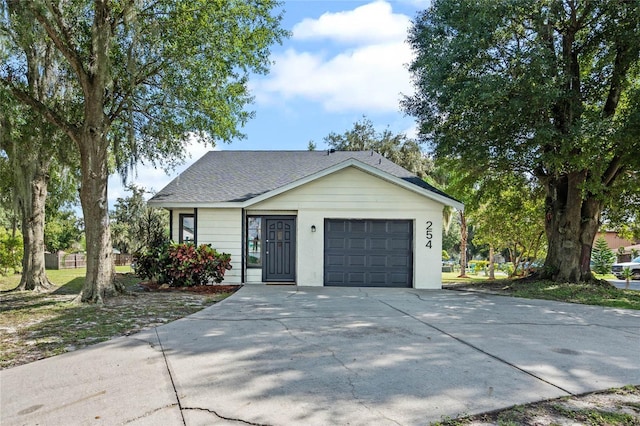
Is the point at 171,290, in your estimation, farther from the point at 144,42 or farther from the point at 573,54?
the point at 573,54

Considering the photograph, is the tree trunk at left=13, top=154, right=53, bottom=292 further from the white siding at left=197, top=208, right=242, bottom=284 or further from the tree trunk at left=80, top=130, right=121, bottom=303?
the white siding at left=197, top=208, right=242, bottom=284

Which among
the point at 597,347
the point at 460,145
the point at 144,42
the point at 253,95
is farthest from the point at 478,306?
the point at 144,42

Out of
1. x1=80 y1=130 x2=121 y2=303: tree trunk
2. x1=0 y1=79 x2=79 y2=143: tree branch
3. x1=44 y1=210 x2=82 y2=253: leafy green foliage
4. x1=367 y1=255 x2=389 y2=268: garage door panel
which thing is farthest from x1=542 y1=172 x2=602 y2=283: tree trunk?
x1=44 y1=210 x2=82 y2=253: leafy green foliage

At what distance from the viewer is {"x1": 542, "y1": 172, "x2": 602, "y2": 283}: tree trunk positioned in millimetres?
12109

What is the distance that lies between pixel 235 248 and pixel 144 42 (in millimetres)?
6029

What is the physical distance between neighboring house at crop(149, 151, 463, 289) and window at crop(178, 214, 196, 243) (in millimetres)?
66

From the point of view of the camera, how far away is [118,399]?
3445mm

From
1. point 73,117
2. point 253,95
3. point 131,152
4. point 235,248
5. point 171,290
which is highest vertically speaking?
point 253,95

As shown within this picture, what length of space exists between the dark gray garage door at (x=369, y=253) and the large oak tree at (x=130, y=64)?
4.74 metres

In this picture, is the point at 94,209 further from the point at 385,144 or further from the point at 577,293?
the point at 385,144

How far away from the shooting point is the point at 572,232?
1216 centimetres

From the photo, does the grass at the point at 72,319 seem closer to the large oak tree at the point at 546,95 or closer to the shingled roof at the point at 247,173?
the shingled roof at the point at 247,173

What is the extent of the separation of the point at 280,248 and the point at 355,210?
2.56 meters

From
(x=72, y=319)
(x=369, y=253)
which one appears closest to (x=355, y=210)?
(x=369, y=253)
